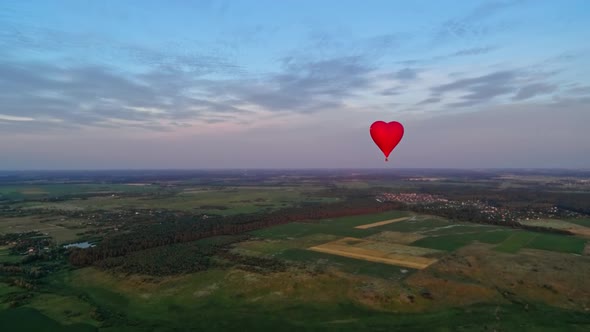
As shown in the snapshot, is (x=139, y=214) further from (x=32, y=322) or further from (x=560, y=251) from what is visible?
(x=560, y=251)

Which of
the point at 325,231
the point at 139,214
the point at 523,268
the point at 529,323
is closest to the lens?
the point at 529,323

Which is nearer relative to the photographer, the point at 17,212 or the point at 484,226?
the point at 484,226

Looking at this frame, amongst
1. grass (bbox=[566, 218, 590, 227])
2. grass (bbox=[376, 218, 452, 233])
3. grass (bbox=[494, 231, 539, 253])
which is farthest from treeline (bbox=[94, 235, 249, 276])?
grass (bbox=[566, 218, 590, 227])

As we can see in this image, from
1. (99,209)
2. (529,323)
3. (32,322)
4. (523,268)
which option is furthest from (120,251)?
(99,209)

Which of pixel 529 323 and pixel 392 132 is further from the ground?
pixel 392 132

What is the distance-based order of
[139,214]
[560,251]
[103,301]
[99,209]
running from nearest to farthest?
[103,301]
[560,251]
[139,214]
[99,209]

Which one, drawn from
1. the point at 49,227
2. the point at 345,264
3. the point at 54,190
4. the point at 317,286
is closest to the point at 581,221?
the point at 345,264
